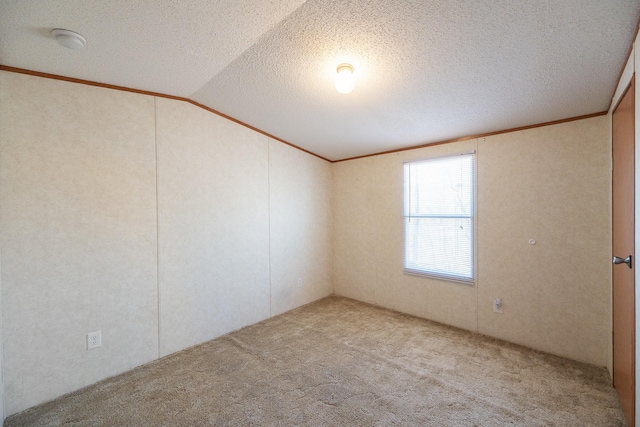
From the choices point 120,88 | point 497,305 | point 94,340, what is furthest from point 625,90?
point 94,340

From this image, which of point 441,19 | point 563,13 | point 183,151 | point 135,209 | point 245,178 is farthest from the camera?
point 245,178

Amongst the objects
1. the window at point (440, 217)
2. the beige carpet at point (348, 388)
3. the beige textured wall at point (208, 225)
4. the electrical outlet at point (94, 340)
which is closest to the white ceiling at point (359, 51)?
the beige textured wall at point (208, 225)

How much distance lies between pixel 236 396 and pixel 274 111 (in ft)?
8.55

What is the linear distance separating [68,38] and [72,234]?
1370 millimetres

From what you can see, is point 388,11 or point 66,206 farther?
point 66,206

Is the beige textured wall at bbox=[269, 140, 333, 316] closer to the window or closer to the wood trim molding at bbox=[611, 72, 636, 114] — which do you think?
the window

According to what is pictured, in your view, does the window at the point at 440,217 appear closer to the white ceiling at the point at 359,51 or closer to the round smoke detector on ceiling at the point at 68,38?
the white ceiling at the point at 359,51

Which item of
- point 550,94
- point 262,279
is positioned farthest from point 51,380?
point 550,94

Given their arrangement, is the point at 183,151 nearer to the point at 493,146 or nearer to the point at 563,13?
the point at 563,13

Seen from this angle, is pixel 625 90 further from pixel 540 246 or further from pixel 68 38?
pixel 68 38

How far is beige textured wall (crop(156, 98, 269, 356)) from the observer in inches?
101

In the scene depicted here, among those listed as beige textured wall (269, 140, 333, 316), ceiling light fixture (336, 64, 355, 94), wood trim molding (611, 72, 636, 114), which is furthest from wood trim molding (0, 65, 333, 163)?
wood trim molding (611, 72, 636, 114)

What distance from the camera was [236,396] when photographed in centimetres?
A: 194

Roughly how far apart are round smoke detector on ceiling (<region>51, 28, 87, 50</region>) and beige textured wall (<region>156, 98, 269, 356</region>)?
88cm
